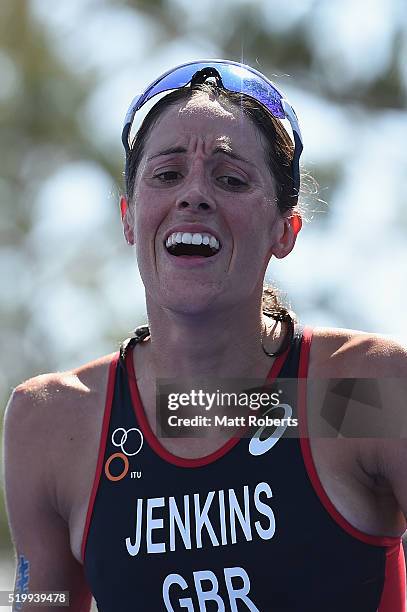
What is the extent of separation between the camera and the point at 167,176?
378cm

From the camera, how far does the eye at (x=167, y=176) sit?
3.77 m

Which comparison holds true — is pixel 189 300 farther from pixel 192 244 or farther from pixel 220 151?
pixel 220 151

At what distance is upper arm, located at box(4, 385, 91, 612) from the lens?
4062mm

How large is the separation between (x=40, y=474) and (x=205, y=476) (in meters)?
0.65

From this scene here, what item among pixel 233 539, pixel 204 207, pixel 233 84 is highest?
pixel 233 84

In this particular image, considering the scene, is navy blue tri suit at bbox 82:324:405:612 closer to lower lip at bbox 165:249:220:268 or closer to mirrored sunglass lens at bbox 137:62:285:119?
lower lip at bbox 165:249:220:268

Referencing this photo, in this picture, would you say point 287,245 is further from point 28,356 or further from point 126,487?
point 28,356

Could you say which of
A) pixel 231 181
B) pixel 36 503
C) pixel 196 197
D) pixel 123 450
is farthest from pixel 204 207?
pixel 36 503

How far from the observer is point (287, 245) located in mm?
3984

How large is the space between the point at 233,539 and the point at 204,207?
3.21 feet

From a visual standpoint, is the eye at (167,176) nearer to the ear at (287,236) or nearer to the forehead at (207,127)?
the forehead at (207,127)

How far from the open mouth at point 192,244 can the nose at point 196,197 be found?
8 centimetres

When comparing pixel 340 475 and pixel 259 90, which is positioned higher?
pixel 259 90

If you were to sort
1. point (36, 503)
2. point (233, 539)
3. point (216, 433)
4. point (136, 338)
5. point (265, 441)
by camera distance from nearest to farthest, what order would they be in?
1. point (233, 539)
2. point (265, 441)
3. point (216, 433)
4. point (36, 503)
5. point (136, 338)
